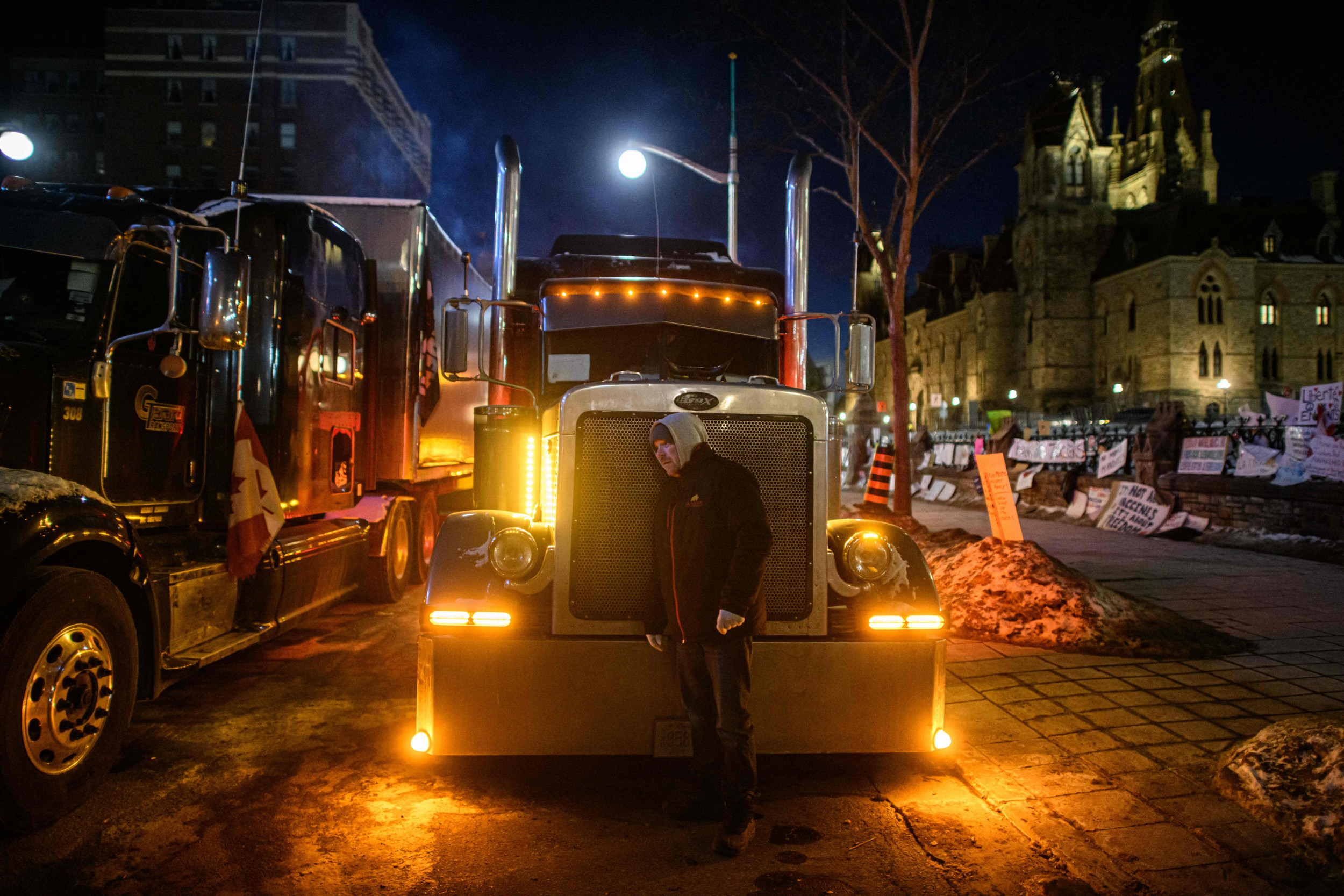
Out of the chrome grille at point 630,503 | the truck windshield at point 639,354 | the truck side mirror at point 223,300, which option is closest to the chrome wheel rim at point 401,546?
the truck windshield at point 639,354

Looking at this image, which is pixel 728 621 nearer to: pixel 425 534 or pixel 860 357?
pixel 860 357

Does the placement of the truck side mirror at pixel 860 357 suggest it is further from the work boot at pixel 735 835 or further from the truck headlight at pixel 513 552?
the work boot at pixel 735 835

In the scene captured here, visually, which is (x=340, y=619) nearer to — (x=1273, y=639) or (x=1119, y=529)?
(x=1273, y=639)

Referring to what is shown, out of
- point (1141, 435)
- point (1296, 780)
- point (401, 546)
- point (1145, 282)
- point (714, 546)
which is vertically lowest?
point (1296, 780)

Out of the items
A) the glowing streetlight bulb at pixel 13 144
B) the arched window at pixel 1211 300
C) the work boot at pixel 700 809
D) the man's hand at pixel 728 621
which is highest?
the arched window at pixel 1211 300

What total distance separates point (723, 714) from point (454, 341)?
2.99 m

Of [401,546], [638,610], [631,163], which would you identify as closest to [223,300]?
[638,610]

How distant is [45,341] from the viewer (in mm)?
4445

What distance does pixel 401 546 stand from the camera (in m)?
8.67

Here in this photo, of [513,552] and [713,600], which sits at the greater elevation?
[513,552]

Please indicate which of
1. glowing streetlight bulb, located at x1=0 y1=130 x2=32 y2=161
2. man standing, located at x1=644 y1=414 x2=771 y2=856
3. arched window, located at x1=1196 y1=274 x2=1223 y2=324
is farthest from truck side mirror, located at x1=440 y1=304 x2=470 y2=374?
arched window, located at x1=1196 y1=274 x2=1223 y2=324

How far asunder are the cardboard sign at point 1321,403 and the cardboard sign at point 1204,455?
145 cm

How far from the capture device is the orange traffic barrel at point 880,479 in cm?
1323

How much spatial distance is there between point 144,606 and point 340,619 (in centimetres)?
376
